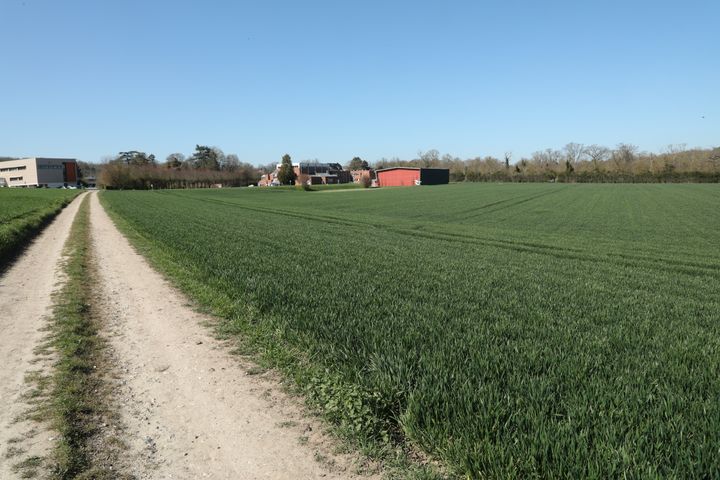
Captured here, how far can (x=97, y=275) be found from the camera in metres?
12.0

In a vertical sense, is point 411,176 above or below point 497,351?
above

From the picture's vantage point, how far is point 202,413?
185 inches

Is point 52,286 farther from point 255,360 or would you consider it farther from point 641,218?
point 641,218

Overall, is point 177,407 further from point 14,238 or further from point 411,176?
point 411,176

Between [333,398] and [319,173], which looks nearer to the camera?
[333,398]

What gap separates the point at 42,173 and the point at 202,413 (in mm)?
175177

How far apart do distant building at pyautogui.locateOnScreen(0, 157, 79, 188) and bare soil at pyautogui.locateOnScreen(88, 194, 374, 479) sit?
168 metres

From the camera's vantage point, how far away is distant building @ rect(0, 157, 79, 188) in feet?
470

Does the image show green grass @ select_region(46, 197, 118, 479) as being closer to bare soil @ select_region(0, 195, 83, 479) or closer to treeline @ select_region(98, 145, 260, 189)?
bare soil @ select_region(0, 195, 83, 479)

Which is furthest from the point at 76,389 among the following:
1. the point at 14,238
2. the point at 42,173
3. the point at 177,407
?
the point at 42,173

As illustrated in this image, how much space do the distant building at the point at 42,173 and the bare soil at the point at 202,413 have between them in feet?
553

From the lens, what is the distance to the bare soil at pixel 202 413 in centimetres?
382

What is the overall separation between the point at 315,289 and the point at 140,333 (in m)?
3.20

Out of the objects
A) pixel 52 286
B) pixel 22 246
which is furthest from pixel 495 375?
pixel 22 246
